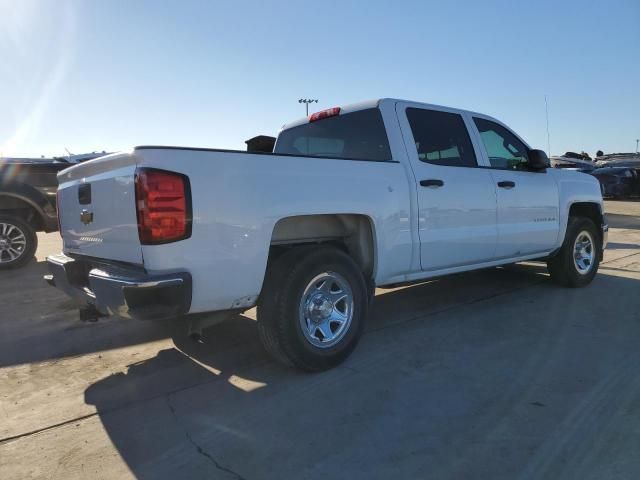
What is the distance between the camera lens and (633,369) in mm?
3578

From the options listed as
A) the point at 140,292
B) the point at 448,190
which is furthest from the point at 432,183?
the point at 140,292

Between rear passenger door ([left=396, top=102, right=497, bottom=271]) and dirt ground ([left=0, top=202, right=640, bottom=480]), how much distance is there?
0.70 m

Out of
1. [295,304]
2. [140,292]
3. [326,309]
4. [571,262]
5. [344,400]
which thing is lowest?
[344,400]

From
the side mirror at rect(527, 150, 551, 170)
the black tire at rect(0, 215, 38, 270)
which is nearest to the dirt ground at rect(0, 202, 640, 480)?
the side mirror at rect(527, 150, 551, 170)

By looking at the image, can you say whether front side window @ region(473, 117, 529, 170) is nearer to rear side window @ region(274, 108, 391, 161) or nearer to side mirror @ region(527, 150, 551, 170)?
side mirror @ region(527, 150, 551, 170)

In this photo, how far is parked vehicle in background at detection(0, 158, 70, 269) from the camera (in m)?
7.40

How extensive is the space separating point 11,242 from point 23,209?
60cm

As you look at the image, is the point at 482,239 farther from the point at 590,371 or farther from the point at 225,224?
the point at 225,224

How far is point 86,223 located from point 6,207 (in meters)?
5.01

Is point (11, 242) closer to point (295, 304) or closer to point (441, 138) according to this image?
point (295, 304)

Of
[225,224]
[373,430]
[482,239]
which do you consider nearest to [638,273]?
[482,239]

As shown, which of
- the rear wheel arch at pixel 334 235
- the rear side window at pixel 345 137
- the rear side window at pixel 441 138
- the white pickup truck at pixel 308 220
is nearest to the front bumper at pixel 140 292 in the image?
the white pickup truck at pixel 308 220

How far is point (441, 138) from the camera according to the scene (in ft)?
15.6

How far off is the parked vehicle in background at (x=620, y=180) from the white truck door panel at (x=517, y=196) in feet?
54.4
